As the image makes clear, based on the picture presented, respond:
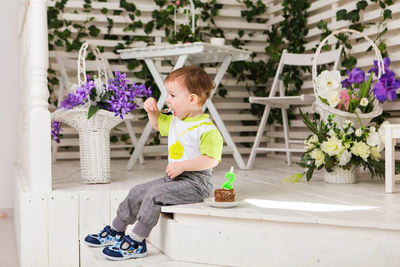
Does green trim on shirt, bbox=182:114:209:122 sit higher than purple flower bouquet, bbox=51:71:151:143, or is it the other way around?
purple flower bouquet, bbox=51:71:151:143

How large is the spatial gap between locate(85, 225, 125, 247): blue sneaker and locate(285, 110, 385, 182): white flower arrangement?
119 cm

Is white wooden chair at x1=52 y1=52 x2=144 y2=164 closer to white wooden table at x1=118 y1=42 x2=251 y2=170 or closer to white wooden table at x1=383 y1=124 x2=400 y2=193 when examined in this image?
white wooden table at x1=118 y1=42 x2=251 y2=170

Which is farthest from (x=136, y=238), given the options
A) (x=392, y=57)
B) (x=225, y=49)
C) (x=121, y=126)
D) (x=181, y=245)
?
(x=121, y=126)

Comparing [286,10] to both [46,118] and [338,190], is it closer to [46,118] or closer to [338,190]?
[338,190]

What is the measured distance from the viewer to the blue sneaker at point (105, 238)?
2377mm

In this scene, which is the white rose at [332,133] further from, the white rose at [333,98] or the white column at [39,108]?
the white column at [39,108]

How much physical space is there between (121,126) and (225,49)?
5.00 feet

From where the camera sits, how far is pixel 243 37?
17.1 feet

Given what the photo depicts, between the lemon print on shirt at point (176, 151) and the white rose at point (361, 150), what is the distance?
3.60ft

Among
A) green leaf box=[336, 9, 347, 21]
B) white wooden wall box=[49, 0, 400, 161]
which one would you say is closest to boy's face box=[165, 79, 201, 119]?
white wooden wall box=[49, 0, 400, 161]

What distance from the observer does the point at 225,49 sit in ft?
12.0

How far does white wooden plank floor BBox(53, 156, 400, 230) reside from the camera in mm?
2061

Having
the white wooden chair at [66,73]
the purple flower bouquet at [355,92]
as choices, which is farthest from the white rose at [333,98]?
the white wooden chair at [66,73]

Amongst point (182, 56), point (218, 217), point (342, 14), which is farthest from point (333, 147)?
point (342, 14)
